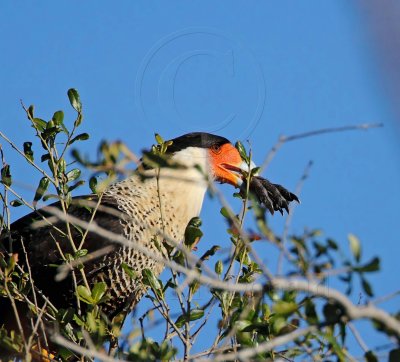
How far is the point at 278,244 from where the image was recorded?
208 centimetres

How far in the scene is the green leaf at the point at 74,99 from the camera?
3961 mm

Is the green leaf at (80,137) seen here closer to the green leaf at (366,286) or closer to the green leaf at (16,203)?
the green leaf at (16,203)

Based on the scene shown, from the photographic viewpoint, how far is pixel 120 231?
4.70 metres

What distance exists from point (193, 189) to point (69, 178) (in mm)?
1402

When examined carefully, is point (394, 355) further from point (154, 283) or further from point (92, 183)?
point (92, 183)

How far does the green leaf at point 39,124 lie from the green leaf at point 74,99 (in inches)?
5.7

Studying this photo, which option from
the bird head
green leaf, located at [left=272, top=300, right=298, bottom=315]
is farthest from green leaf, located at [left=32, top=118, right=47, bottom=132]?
green leaf, located at [left=272, top=300, right=298, bottom=315]

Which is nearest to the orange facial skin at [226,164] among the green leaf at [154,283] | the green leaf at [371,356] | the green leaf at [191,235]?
the green leaf at [154,283]

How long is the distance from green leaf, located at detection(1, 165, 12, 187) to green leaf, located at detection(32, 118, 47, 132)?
20 cm

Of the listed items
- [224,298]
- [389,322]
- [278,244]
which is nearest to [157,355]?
[224,298]

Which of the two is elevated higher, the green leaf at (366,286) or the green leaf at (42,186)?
the green leaf at (42,186)

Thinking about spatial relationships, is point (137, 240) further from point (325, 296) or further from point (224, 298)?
point (325, 296)

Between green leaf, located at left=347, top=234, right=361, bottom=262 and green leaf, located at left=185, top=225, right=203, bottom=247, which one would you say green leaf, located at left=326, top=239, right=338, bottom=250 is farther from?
green leaf, located at left=185, top=225, right=203, bottom=247

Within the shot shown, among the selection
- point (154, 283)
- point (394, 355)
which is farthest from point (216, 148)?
point (394, 355)
